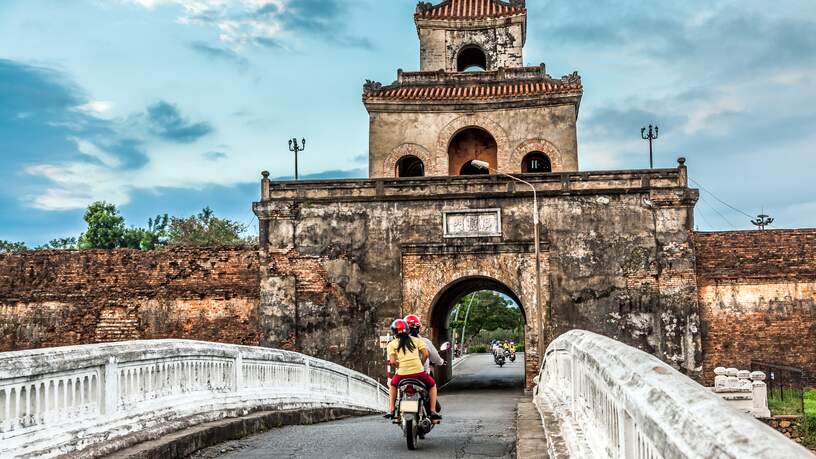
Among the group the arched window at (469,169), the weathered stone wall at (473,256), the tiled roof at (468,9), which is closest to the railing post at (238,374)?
the weathered stone wall at (473,256)

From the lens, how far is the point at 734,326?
20.9 metres

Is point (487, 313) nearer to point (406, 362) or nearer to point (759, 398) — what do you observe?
point (759, 398)

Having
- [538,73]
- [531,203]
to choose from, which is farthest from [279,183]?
[538,73]

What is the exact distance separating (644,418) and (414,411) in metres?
5.56

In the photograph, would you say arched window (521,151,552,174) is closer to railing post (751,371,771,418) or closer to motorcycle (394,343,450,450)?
railing post (751,371,771,418)

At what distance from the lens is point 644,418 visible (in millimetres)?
2627

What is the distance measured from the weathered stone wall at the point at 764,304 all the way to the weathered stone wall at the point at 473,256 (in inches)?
23.5

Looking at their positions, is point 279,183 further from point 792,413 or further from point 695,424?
point 695,424

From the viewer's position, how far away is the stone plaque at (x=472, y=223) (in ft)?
71.1

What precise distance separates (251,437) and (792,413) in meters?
12.7

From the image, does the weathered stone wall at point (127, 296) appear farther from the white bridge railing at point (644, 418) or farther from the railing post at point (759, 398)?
the white bridge railing at point (644, 418)

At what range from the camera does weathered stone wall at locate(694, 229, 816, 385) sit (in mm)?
20750

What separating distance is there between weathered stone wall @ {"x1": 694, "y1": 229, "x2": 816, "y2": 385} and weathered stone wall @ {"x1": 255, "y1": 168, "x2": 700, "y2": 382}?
0.60 meters

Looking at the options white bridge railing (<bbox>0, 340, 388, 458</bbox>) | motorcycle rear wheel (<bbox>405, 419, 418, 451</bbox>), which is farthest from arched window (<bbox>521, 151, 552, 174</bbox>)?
motorcycle rear wheel (<bbox>405, 419, 418, 451</bbox>)
